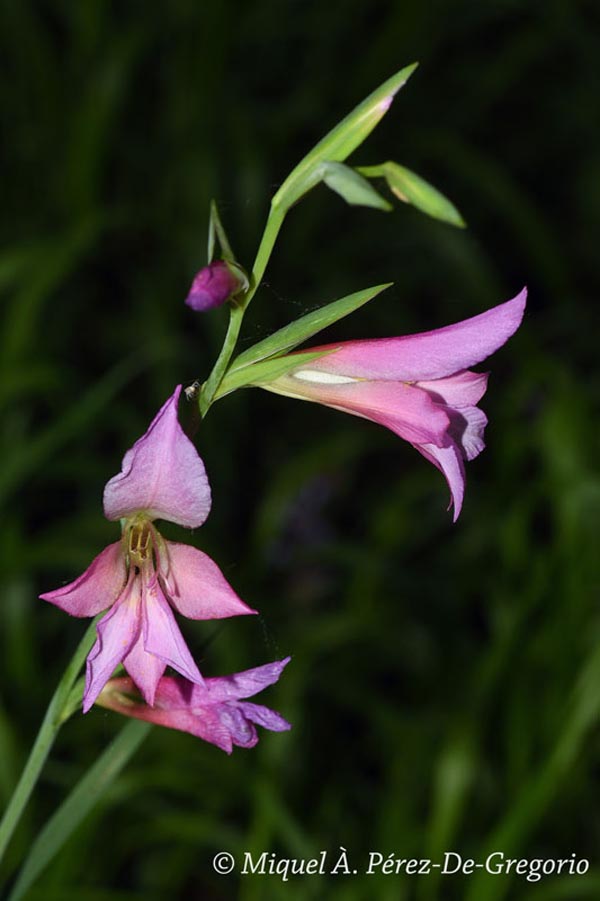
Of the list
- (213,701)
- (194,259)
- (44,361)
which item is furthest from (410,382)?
(194,259)

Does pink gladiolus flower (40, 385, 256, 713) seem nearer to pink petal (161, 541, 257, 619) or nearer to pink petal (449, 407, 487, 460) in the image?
pink petal (161, 541, 257, 619)

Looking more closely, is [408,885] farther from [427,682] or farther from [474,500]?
[474,500]

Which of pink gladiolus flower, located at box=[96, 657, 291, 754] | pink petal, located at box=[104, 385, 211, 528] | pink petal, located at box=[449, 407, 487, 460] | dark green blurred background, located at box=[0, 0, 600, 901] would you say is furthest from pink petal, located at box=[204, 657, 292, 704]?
dark green blurred background, located at box=[0, 0, 600, 901]

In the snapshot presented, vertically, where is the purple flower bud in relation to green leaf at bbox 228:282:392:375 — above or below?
above

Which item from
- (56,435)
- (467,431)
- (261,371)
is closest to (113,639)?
(261,371)

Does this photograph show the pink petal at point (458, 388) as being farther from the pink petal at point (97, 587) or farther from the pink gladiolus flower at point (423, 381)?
the pink petal at point (97, 587)

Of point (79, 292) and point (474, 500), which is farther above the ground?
point (79, 292)
